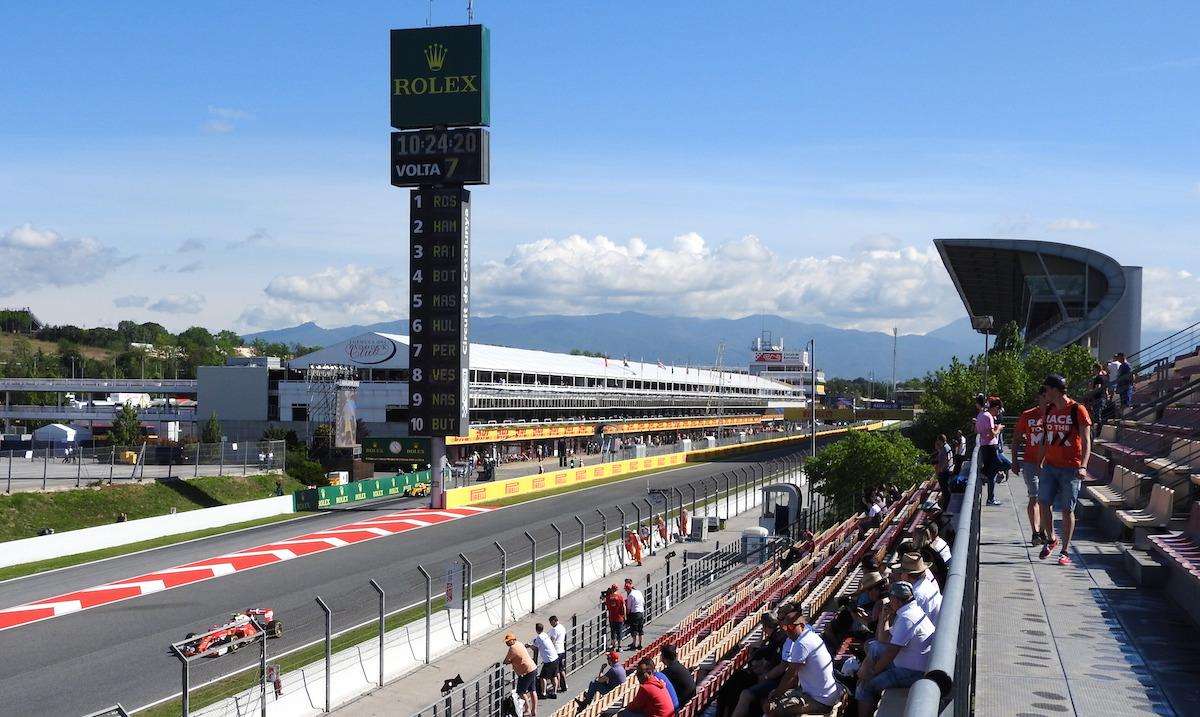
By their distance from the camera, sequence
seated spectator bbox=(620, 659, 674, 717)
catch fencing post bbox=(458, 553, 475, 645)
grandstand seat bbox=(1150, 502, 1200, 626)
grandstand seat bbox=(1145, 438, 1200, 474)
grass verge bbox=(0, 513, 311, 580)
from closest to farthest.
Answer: grandstand seat bbox=(1150, 502, 1200, 626), seated spectator bbox=(620, 659, 674, 717), grandstand seat bbox=(1145, 438, 1200, 474), catch fencing post bbox=(458, 553, 475, 645), grass verge bbox=(0, 513, 311, 580)

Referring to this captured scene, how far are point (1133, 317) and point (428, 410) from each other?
5941 centimetres

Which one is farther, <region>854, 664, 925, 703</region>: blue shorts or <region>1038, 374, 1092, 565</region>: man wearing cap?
<region>1038, 374, 1092, 565</region>: man wearing cap

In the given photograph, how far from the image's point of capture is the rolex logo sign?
46.2 metres

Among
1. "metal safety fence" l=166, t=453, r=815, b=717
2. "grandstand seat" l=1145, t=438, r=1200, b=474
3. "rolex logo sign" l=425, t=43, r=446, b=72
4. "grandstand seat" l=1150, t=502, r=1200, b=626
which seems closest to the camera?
"grandstand seat" l=1150, t=502, r=1200, b=626

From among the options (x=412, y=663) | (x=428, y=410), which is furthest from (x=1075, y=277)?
(x=412, y=663)

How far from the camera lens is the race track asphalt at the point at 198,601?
63.2ft

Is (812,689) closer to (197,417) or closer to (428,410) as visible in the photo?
(428,410)

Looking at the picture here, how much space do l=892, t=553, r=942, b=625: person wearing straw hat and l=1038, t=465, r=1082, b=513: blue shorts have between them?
10.7 feet

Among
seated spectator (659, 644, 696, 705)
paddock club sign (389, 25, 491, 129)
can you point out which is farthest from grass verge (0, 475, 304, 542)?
seated spectator (659, 644, 696, 705)

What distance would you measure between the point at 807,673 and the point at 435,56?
42.6 meters

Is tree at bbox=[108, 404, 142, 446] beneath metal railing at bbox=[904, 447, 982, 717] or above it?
beneath

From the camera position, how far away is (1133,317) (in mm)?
77750

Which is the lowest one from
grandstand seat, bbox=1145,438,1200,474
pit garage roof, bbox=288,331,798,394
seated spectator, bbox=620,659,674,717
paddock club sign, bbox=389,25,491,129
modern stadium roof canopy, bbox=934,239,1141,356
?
seated spectator, bbox=620,659,674,717

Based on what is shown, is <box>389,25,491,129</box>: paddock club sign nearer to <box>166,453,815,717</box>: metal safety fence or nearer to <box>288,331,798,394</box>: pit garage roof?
<box>166,453,815,717</box>: metal safety fence
